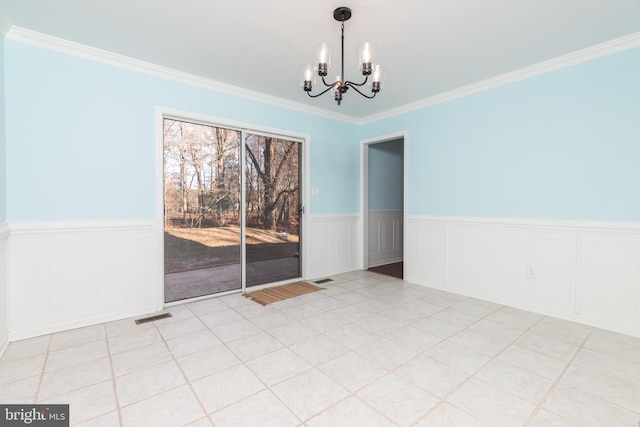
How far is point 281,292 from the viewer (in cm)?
379

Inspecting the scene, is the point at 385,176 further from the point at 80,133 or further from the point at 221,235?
the point at 80,133

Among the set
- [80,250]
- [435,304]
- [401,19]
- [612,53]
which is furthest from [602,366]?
[80,250]

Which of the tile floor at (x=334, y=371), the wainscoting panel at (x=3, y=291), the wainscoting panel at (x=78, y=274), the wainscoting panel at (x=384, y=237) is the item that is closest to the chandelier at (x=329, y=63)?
the tile floor at (x=334, y=371)

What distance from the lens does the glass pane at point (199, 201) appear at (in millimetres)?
3326

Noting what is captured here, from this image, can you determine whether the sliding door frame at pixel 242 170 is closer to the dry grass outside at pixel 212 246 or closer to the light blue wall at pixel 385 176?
the dry grass outside at pixel 212 246

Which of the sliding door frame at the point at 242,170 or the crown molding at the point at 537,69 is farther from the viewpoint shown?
the sliding door frame at the point at 242,170

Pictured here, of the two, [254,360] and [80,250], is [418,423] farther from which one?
[80,250]

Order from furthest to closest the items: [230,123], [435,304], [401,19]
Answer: [230,123] → [435,304] → [401,19]

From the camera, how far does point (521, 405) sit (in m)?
1.68

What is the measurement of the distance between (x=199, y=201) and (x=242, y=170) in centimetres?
65

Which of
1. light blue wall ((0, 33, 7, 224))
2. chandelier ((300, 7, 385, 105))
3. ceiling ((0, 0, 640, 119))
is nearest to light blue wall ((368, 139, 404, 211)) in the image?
ceiling ((0, 0, 640, 119))

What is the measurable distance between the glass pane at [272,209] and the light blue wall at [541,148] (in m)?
1.80

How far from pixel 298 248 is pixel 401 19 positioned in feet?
10.1

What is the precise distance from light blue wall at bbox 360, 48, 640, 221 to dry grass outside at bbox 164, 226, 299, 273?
7.13ft
